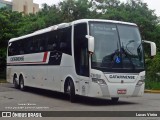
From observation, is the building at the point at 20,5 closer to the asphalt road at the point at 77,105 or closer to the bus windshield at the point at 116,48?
the asphalt road at the point at 77,105

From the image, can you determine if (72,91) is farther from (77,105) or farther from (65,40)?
(65,40)

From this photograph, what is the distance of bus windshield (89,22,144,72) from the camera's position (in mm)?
14266

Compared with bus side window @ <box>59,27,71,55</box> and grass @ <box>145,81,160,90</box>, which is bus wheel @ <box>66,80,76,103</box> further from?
grass @ <box>145,81,160,90</box>

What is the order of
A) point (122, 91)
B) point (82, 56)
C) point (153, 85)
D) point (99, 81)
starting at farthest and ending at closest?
point (153, 85) < point (82, 56) < point (122, 91) < point (99, 81)

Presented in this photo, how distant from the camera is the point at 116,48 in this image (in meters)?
14.6

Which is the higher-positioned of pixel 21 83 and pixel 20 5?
pixel 20 5

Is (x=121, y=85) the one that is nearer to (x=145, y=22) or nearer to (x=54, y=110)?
(x=54, y=110)

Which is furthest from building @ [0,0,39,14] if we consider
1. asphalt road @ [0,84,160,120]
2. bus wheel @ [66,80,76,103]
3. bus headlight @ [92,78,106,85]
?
bus headlight @ [92,78,106,85]

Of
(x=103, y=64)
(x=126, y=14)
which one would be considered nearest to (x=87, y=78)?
(x=103, y=64)

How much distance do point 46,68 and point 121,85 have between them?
5.50m

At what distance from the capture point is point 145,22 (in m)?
31.0

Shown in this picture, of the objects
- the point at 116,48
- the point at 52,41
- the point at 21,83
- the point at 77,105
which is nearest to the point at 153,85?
the point at 21,83

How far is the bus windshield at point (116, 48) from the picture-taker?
562 inches

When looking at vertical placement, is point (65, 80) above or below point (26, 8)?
below
